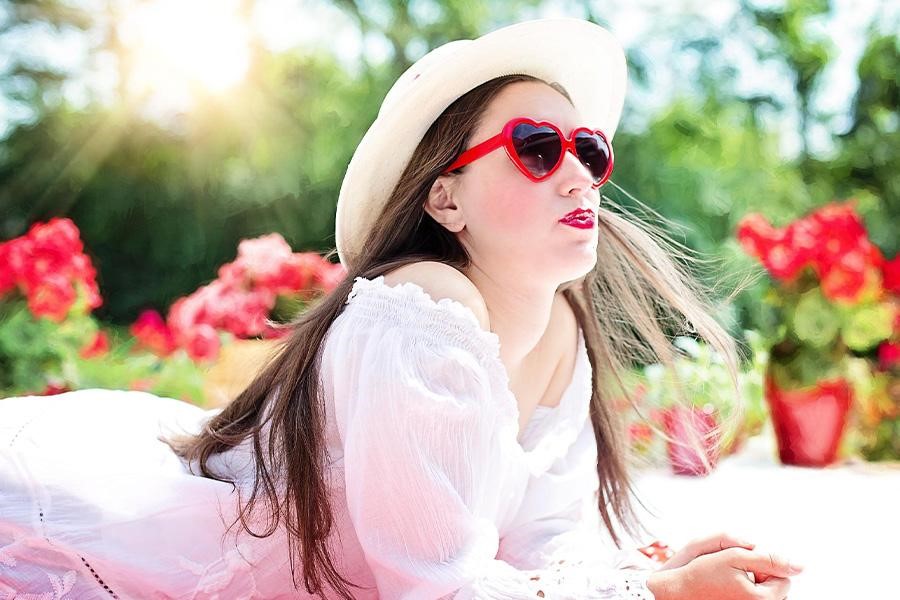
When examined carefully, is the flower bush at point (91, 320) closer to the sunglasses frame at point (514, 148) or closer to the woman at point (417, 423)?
the woman at point (417, 423)

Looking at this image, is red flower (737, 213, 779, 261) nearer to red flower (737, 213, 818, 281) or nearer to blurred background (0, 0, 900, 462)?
red flower (737, 213, 818, 281)

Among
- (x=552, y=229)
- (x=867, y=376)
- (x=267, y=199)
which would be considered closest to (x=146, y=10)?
(x=267, y=199)

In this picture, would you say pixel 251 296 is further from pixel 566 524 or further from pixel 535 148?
pixel 535 148

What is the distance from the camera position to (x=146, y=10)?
19.3ft

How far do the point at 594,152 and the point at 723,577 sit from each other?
28.7 inches

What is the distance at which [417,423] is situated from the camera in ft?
4.37

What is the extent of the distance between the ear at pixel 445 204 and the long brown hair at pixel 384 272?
0.02 meters

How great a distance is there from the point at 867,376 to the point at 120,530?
337 centimetres

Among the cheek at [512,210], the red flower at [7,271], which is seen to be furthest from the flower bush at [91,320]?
the cheek at [512,210]

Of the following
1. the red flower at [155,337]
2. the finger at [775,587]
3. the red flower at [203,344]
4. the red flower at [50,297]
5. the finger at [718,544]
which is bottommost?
the red flower at [155,337]

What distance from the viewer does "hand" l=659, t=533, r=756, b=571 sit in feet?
4.52

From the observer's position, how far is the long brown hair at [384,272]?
147 centimetres

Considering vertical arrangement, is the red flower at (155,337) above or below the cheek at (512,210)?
below

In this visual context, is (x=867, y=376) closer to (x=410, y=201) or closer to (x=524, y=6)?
(x=410, y=201)
